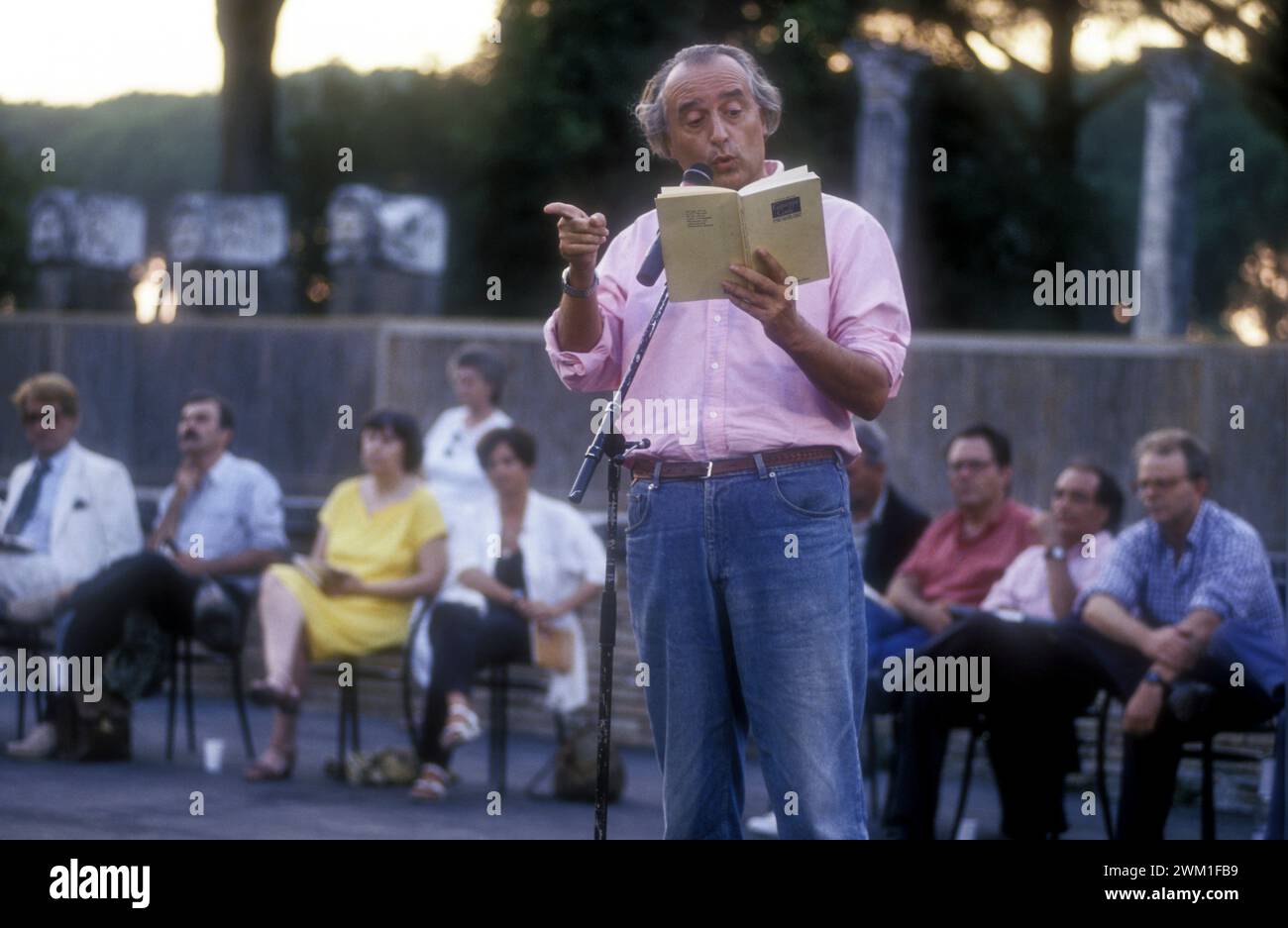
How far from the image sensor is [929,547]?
8125 mm

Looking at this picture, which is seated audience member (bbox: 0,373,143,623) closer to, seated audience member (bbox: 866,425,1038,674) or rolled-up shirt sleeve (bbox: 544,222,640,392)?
seated audience member (bbox: 866,425,1038,674)

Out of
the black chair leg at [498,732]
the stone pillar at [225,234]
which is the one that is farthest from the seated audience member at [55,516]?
the stone pillar at [225,234]

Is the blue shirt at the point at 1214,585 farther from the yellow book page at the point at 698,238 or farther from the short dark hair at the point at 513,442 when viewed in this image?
the yellow book page at the point at 698,238

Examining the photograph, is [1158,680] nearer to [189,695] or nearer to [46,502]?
[189,695]

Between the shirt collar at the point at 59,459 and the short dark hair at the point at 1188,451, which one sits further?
the shirt collar at the point at 59,459

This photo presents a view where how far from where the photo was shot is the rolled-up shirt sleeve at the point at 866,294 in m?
3.88

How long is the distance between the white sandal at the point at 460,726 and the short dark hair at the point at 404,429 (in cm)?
133

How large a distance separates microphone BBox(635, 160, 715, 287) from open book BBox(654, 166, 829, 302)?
23 centimetres

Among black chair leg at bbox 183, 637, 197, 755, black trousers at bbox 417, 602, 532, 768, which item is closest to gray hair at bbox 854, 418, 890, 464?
black trousers at bbox 417, 602, 532, 768

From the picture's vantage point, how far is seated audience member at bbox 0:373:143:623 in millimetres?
9375

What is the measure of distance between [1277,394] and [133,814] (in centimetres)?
564

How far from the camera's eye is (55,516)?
30.9 ft
